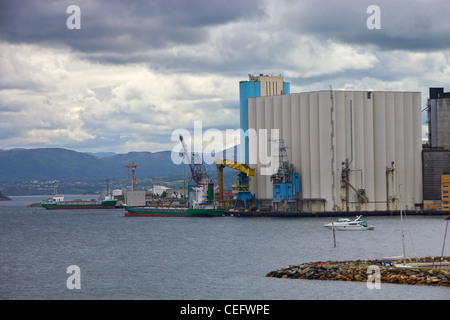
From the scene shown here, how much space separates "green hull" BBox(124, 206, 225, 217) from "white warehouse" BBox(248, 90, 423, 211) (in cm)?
1017

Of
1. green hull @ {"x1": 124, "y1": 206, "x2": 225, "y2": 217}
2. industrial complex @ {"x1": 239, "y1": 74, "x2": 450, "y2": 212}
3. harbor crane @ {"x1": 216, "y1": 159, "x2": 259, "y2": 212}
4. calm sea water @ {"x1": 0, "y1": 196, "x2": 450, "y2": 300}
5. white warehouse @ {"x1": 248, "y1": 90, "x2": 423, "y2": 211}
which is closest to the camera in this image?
calm sea water @ {"x1": 0, "y1": 196, "x2": 450, "y2": 300}

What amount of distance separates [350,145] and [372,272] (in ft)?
220

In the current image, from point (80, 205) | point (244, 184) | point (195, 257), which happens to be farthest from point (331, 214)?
point (80, 205)

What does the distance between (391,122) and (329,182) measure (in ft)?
42.7

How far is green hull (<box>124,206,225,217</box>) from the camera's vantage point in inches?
4727

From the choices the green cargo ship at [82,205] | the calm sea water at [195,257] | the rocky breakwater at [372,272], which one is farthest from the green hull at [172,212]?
the rocky breakwater at [372,272]

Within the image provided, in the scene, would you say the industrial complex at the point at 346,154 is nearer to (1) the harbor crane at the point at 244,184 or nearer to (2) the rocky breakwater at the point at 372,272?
(1) the harbor crane at the point at 244,184

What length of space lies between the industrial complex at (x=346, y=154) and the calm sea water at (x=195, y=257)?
384 inches

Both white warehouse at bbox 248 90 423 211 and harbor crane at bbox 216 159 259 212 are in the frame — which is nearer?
white warehouse at bbox 248 90 423 211

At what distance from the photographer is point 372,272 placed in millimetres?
42469

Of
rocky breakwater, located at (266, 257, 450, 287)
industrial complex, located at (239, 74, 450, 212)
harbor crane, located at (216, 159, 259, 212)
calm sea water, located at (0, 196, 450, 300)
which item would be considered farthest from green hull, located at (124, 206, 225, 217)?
rocky breakwater, located at (266, 257, 450, 287)

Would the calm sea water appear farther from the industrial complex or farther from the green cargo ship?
the green cargo ship

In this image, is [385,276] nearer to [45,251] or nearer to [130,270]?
[130,270]

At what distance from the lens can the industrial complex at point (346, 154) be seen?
10812 centimetres
